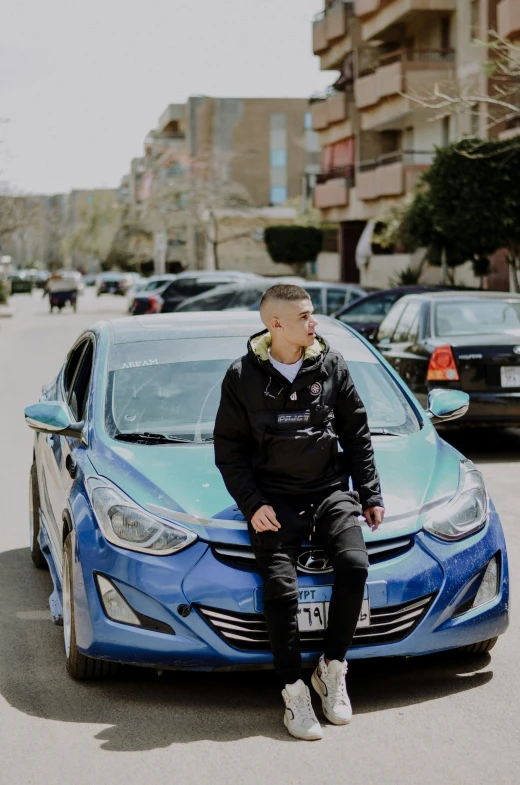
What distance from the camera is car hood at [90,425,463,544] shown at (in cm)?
512

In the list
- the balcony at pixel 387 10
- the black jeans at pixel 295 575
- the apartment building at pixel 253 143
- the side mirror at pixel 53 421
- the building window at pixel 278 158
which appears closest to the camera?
the black jeans at pixel 295 575

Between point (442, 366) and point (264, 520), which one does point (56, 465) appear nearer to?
→ point (264, 520)

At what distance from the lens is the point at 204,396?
6484mm

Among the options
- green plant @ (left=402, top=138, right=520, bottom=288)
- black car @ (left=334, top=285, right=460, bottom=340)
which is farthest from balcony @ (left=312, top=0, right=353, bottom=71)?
black car @ (left=334, top=285, right=460, bottom=340)

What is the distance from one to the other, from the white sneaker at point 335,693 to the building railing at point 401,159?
41014 millimetres

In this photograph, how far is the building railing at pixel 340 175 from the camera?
2242 inches

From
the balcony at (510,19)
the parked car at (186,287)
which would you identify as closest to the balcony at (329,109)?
the parked car at (186,287)

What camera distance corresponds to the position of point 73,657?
536cm

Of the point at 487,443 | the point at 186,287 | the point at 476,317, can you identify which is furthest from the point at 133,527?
the point at 186,287

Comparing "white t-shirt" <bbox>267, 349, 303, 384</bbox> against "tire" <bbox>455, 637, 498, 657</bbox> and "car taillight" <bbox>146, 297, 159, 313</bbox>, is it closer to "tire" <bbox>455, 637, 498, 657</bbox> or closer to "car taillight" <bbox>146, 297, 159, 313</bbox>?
"tire" <bbox>455, 637, 498, 657</bbox>

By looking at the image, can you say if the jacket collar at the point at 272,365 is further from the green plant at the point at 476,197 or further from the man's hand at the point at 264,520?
the green plant at the point at 476,197

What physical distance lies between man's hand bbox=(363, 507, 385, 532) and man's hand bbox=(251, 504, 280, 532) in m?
0.38

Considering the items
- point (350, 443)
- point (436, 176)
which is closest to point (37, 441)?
point (350, 443)

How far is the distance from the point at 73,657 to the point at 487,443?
9317mm
